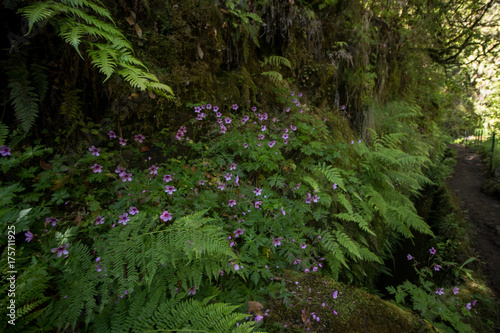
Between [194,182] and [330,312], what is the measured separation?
1620 mm

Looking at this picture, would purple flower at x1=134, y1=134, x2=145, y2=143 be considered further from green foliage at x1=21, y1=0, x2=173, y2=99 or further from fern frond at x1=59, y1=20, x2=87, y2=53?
fern frond at x1=59, y1=20, x2=87, y2=53

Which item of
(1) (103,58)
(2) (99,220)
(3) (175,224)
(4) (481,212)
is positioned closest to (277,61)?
(1) (103,58)

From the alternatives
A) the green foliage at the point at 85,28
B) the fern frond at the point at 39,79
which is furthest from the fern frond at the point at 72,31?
the fern frond at the point at 39,79

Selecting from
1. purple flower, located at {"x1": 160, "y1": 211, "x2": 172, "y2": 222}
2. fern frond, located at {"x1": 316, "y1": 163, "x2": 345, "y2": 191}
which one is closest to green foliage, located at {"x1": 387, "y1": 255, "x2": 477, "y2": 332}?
fern frond, located at {"x1": 316, "y1": 163, "x2": 345, "y2": 191}

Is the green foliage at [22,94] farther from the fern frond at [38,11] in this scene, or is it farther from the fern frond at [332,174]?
the fern frond at [332,174]

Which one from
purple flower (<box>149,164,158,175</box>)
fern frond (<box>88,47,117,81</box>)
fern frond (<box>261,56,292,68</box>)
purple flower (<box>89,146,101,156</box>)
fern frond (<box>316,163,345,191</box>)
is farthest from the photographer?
fern frond (<box>261,56,292,68</box>)

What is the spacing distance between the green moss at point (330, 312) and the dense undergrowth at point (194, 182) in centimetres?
1

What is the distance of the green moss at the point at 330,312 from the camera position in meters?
1.58

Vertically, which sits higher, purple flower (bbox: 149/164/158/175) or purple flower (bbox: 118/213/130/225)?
purple flower (bbox: 149/164/158/175)

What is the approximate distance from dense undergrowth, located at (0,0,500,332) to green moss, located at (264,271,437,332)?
0.5 inches

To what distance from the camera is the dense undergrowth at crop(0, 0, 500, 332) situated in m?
1.41

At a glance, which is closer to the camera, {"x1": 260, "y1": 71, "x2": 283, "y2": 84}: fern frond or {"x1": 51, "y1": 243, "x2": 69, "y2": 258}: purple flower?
{"x1": 51, "y1": 243, "x2": 69, "y2": 258}: purple flower

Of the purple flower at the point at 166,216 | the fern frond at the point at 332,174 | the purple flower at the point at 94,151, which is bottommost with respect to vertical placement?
the purple flower at the point at 166,216

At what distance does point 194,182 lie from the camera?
2.25 metres
